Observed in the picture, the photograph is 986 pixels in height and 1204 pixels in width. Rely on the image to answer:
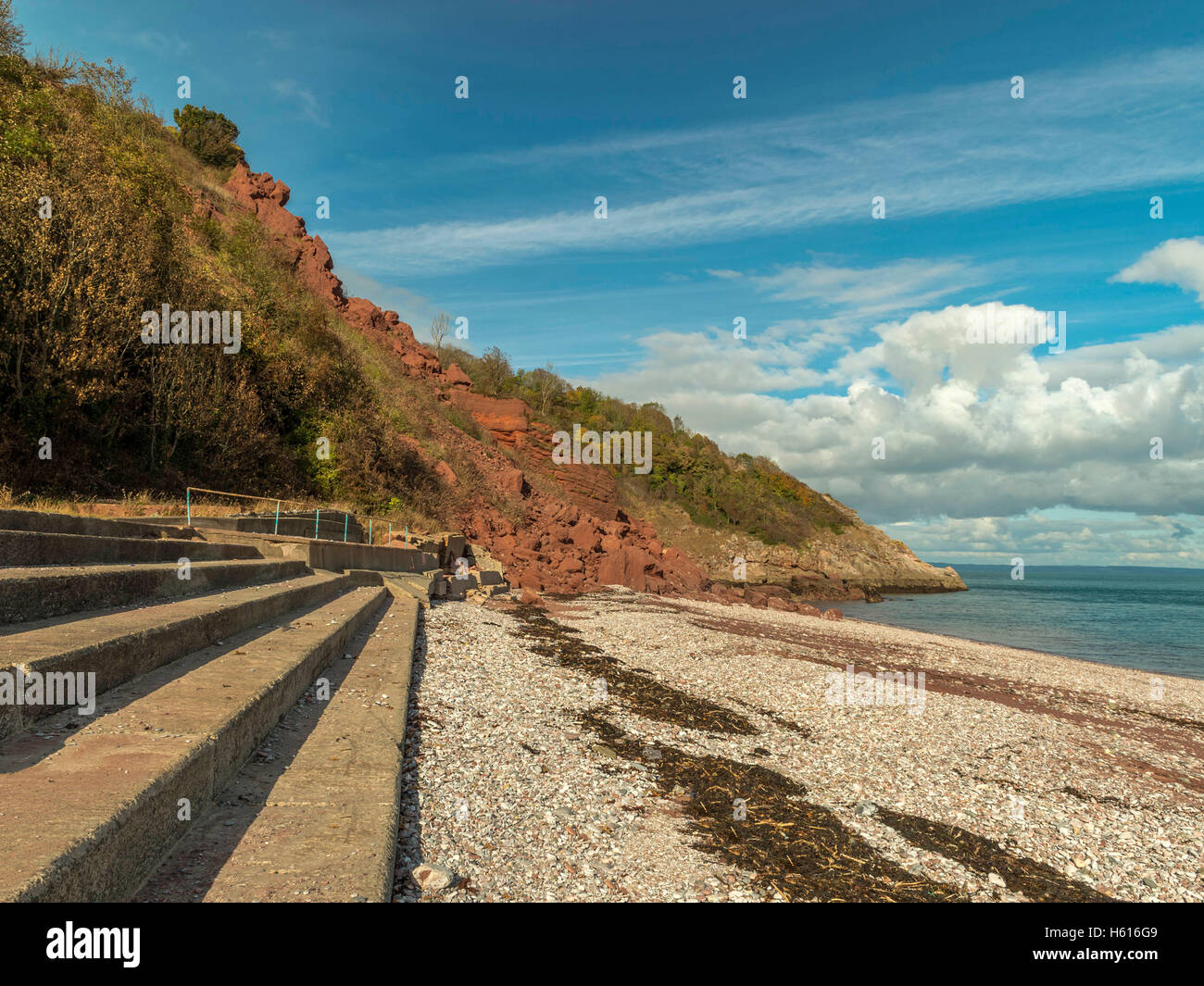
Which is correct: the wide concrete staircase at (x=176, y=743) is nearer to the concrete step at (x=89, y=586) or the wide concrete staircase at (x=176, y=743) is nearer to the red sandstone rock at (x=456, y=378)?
the concrete step at (x=89, y=586)

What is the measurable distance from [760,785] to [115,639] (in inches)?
218

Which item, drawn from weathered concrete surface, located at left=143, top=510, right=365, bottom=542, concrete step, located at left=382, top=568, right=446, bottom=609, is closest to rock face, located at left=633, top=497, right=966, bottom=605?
concrete step, located at left=382, top=568, right=446, bottom=609

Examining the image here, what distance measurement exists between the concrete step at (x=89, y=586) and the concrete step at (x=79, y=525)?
52.5 inches

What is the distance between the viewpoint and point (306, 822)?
3510 mm

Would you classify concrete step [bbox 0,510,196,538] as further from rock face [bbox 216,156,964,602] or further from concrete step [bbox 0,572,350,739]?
rock face [bbox 216,156,964,602]

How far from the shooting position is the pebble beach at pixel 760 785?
4.35 meters

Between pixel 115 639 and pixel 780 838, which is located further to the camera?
pixel 780 838

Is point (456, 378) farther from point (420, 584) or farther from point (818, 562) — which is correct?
point (818, 562)

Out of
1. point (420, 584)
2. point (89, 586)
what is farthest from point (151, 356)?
point (89, 586)

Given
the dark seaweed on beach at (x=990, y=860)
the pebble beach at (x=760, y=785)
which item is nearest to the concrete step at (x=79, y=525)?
the pebble beach at (x=760, y=785)

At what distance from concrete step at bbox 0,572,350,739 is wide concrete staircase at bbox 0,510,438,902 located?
1 cm

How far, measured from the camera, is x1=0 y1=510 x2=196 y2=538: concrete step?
6.83m

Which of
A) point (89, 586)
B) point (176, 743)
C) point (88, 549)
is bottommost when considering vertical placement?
point (176, 743)
